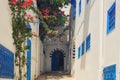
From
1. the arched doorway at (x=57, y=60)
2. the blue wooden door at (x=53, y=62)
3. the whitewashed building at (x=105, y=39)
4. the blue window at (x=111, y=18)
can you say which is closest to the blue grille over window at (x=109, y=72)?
the whitewashed building at (x=105, y=39)

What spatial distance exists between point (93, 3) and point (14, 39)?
4185 mm

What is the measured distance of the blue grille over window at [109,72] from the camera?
9.68 m

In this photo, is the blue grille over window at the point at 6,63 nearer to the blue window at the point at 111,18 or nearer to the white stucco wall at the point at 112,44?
the white stucco wall at the point at 112,44

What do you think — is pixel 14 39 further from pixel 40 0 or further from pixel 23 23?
pixel 40 0

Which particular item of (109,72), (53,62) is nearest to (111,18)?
(109,72)

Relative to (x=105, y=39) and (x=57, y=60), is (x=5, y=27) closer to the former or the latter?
(x=105, y=39)

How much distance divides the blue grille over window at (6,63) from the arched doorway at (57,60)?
21.3 m

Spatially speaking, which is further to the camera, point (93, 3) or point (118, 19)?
point (93, 3)

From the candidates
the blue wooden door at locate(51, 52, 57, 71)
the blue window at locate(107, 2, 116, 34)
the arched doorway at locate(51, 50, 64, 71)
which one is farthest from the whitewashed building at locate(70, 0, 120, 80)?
the arched doorway at locate(51, 50, 64, 71)

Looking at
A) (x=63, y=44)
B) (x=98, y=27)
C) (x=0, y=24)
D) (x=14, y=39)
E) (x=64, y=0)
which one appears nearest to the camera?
(x=0, y=24)

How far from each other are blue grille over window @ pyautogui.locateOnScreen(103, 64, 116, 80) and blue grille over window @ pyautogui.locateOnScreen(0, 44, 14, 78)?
275cm

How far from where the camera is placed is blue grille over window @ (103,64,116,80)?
9.68 m

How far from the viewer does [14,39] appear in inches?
432

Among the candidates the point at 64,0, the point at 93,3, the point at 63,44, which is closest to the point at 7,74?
the point at 93,3
